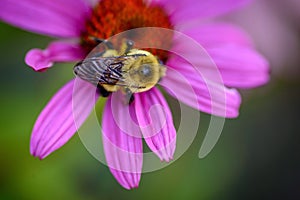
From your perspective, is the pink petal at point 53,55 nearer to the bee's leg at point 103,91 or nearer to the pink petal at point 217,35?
the bee's leg at point 103,91

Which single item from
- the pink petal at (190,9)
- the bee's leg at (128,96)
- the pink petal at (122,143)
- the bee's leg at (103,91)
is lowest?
the pink petal at (122,143)

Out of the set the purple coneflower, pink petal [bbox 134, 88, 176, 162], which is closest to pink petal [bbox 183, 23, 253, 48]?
the purple coneflower

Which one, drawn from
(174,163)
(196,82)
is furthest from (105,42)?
(174,163)

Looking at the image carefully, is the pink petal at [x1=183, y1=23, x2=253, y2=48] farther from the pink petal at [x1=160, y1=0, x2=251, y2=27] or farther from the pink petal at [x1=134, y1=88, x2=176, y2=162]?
the pink petal at [x1=134, y1=88, x2=176, y2=162]

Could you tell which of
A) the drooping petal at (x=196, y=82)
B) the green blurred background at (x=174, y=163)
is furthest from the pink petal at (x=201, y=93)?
the green blurred background at (x=174, y=163)

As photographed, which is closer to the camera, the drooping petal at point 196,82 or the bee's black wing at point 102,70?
the bee's black wing at point 102,70

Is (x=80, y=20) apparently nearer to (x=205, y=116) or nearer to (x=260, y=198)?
(x=205, y=116)

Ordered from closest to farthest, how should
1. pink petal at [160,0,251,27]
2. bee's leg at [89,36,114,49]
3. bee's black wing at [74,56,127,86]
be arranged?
bee's black wing at [74,56,127,86] → bee's leg at [89,36,114,49] → pink petal at [160,0,251,27]
